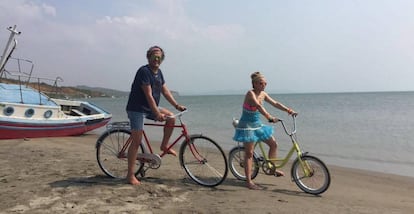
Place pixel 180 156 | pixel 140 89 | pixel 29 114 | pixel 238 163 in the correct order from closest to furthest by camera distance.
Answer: pixel 140 89
pixel 180 156
pixel 238 163
pixel 29 114

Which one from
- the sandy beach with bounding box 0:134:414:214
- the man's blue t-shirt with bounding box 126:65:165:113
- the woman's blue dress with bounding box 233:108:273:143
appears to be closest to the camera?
the sandy beach with bounding box 0:134:414:214

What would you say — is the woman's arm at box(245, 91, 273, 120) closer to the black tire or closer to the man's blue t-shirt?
the black tire

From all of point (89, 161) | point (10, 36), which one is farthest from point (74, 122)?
point (89, 161)

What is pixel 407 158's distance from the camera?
11938 millimetres

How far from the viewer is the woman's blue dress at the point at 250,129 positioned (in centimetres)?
604

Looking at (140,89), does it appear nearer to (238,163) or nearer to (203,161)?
(203,161)

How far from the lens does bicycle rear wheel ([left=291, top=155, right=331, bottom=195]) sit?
A: 5902 mm

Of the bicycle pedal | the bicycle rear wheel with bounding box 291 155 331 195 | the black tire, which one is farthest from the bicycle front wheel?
the bicycle rear wheel with bounding box 291 155 331 195

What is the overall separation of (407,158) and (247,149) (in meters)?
8.19

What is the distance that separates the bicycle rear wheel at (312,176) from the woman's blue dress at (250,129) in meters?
0.76

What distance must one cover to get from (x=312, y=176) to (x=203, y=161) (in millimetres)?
1740

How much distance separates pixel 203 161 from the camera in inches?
237

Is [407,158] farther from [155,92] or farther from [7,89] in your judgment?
[7,89]

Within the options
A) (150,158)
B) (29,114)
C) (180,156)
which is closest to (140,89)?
(150,158)
